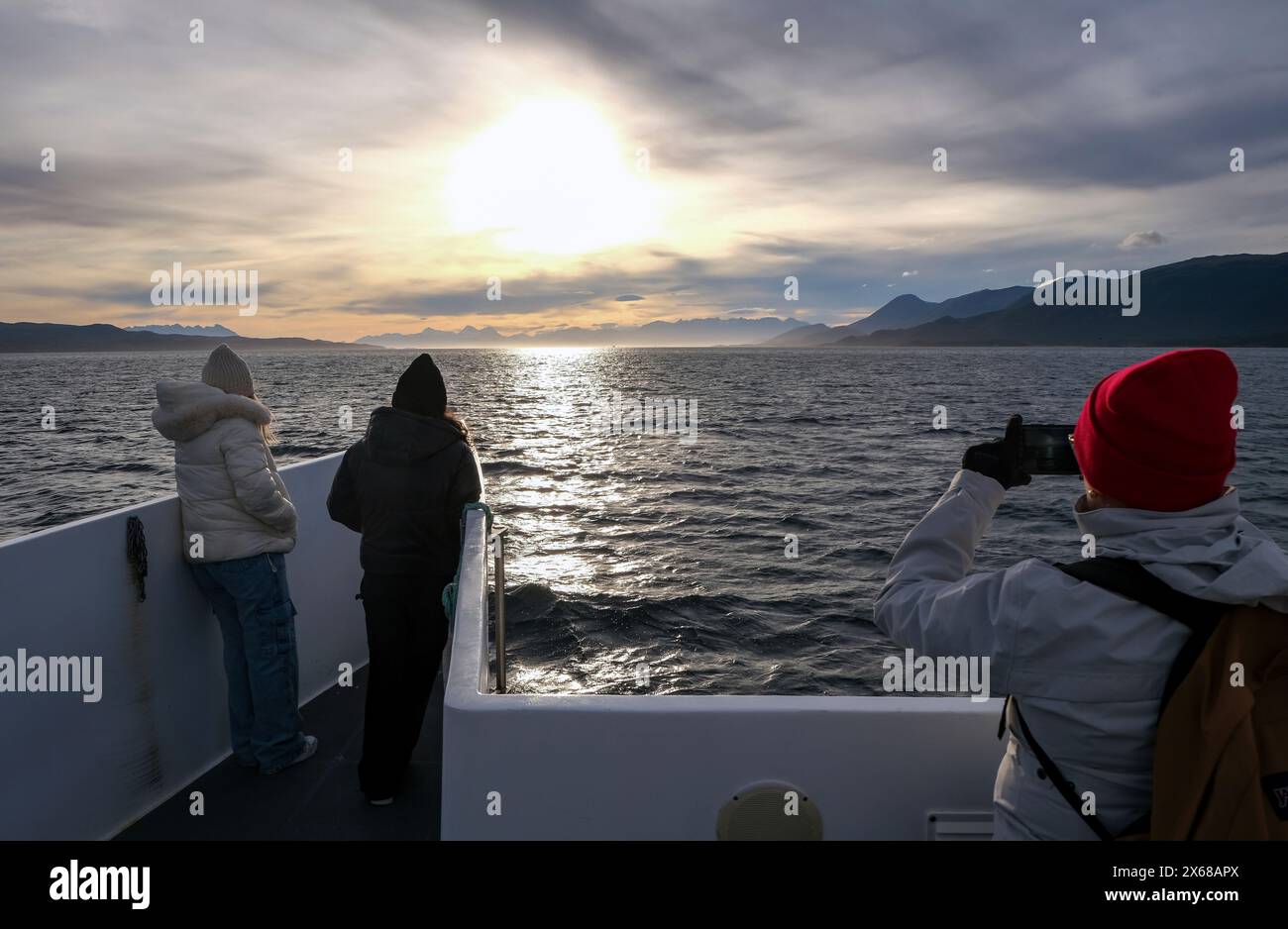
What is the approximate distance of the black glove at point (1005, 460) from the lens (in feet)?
5.84

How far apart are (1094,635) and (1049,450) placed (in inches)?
20.4

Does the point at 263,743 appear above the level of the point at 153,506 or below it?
below

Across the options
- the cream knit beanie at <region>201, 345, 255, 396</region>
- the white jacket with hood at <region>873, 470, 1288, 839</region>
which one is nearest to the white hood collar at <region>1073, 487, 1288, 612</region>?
the white jacket with hood at <region>873, 470, 1288, 839</region>

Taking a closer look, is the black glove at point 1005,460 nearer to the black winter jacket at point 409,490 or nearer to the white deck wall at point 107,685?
the black winter jacket at point 409,490

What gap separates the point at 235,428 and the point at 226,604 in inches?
33.2

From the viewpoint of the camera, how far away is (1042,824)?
62.0 inches

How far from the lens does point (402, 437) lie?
11.8 feet

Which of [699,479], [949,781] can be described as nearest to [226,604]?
[949,781]

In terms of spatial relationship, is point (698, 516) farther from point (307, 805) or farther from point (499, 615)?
point (499, 615)

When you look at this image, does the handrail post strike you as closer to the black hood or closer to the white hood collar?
the black hood

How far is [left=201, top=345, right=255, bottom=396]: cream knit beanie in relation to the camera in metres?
3.69

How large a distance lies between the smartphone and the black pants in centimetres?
266

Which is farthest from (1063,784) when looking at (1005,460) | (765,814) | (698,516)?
(698,516)
